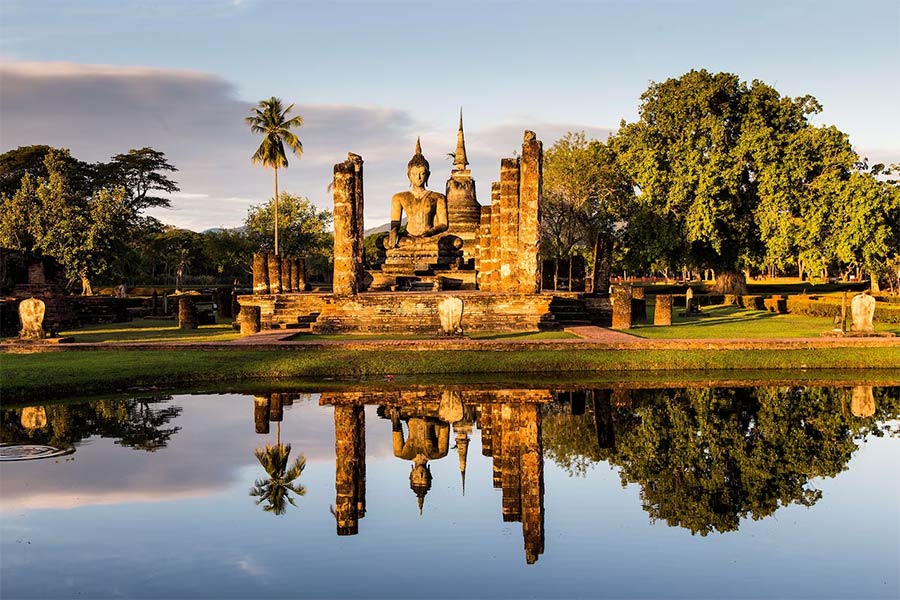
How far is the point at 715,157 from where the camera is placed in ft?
134

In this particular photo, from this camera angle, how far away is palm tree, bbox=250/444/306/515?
9258mm

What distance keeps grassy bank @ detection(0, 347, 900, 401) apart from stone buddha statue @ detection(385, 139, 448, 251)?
624 inches

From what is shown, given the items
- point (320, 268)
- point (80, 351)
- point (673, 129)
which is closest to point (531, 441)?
point (80, 351)

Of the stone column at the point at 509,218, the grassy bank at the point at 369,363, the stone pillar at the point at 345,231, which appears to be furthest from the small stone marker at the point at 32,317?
the stone column at the point at 509,218

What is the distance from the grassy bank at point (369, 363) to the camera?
685 inches

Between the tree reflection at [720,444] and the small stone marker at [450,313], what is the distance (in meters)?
6.70

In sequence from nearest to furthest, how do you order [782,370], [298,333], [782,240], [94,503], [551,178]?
[94,503]
[782,370]
[298,333]
[782,240]
[551,178]

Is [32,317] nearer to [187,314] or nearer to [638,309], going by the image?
[187,314]

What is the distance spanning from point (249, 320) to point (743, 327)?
595 inches

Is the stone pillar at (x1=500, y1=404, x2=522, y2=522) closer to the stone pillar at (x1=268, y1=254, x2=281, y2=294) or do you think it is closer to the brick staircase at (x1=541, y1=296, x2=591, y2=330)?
the brick staircase at (x1=541, y1=296, x2=591, y2=330)

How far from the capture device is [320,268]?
79625mm

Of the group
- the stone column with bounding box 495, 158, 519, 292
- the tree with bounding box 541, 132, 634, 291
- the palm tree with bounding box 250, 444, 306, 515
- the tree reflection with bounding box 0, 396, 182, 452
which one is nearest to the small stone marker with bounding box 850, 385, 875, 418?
the palm tree with bounding box 250, 444, 306, 515

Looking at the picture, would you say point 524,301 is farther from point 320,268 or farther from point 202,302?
point 320,268

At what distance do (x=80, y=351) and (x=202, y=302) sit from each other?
83.7 feet
